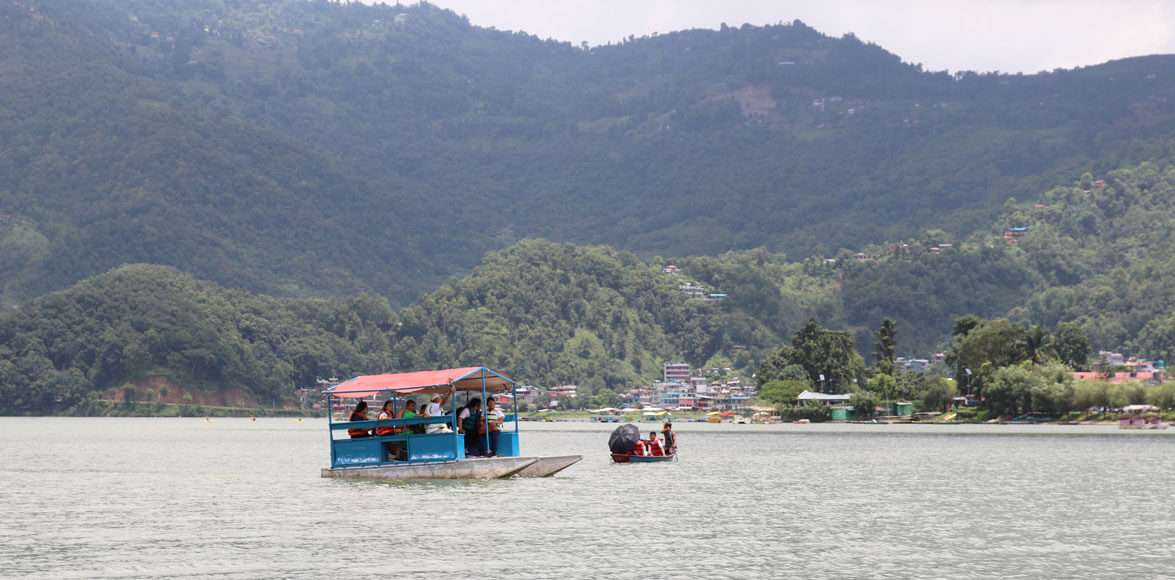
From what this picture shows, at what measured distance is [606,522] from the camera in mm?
46969

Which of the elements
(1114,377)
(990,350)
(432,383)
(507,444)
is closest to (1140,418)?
(1114,377)

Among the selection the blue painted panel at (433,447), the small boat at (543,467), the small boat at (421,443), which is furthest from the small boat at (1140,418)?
the blue painted panel at (433,447)

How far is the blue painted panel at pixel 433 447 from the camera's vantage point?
59.2m

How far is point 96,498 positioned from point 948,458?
4667cm

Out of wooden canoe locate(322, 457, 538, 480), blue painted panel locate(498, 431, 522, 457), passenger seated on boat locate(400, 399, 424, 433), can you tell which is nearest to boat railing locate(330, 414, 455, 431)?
passenger seated on boat locate(400, 399, 424, 433)

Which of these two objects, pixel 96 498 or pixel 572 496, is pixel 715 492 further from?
pixel 96 498

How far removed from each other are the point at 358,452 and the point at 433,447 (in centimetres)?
327

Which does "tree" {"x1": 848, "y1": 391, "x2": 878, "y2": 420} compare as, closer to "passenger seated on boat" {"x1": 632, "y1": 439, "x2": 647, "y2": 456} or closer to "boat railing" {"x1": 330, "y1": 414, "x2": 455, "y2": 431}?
"passenger seated on boat" {"x1": 632, "y1": 439, "x2": 647, "y2": 456}

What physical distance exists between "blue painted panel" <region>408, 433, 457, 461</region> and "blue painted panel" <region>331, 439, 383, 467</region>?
146 centimetres

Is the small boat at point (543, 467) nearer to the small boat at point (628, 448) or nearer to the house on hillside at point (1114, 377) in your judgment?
the small boat at point (628, 448)

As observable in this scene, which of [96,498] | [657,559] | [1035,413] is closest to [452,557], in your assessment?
[657,559]

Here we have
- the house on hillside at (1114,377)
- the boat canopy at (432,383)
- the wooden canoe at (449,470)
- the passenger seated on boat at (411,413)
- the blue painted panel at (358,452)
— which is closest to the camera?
the boat canopy at (432,383)

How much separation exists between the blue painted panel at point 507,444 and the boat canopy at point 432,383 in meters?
1.69

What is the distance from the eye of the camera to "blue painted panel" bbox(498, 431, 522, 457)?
205 feet
